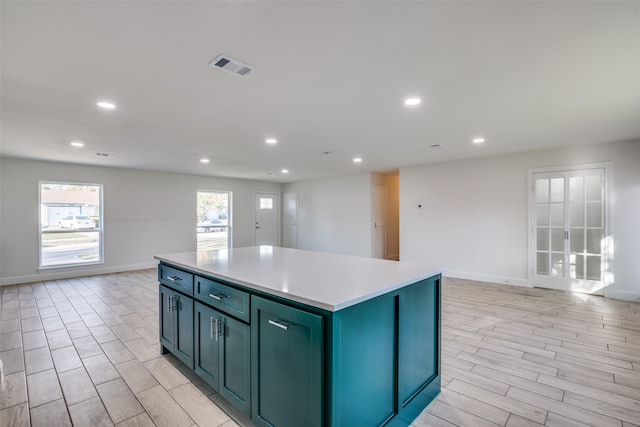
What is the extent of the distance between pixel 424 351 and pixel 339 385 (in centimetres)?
91

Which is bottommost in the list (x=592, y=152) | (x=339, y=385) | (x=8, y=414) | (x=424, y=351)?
(x=8, y=414)

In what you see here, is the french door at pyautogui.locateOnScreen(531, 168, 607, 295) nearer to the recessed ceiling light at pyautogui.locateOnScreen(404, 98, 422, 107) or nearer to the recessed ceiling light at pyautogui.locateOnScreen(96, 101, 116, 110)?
the recessed ceiling light at pyautogui.locateOnScreen(404, 98, 422, 107)

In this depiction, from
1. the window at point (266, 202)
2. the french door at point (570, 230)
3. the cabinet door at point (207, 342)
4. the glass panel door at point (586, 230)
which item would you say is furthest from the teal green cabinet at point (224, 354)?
the window at point (266, 202)

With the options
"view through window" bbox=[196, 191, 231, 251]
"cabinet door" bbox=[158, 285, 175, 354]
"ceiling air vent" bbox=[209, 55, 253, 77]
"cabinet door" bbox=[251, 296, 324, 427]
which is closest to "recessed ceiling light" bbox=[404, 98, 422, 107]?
"ceiling air vent" bbox=[209, 55, 253, 77]

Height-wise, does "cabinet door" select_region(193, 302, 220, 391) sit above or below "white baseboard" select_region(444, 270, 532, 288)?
above

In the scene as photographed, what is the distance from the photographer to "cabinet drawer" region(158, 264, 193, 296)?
233 cm

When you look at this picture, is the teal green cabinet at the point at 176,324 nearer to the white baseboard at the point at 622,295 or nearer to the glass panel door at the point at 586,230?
the glass panel door at the point at 586,230

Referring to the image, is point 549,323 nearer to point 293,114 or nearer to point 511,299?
point 511,299

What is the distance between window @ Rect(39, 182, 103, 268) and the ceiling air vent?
5944mm

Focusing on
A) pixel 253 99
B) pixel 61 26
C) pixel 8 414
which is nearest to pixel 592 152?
pixel 253 99

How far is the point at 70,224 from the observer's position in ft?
20.2

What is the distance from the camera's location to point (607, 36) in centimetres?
181

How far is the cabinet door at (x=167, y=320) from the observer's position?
101 inches

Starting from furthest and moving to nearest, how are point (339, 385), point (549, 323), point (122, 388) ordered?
point (549, 323) → point (122, 388) → point (339, 385)
